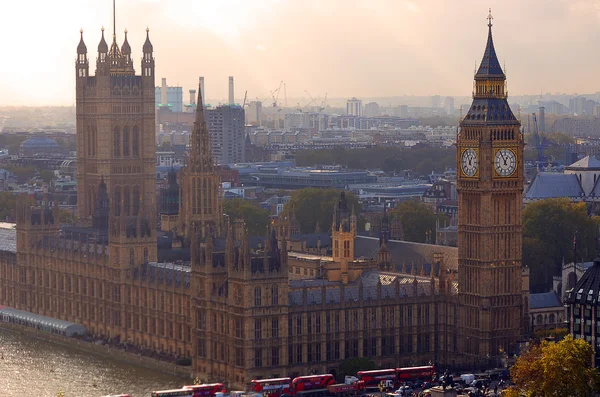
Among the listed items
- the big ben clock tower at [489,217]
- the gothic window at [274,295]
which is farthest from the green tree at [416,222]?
the gothic window at [274,295]

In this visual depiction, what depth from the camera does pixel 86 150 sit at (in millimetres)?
172125

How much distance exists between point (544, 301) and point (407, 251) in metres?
15.7

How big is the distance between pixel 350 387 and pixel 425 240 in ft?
211

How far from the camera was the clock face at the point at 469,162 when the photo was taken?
391ft

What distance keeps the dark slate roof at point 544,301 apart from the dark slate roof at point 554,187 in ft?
192

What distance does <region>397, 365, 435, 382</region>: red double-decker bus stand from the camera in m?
112

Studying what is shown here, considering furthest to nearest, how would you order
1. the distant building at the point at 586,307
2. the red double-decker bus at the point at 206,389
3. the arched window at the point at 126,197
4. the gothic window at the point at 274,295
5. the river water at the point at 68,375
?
1. the arched window at the point at 126,197
2. the river water at the point at 68,375
3. the gothic window at the point at 274,295
4. the red double-decker bus at the point at 206,389
5. the distant building at the point at 586,307

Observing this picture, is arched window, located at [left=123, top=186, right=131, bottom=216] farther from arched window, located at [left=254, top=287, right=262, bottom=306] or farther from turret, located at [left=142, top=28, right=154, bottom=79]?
arched window, located at [left=254, top=287, right=262, bottom=306]

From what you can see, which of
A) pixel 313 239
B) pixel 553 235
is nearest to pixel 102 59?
pixel 313 239

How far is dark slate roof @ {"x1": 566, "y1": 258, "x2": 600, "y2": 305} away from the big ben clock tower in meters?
10.2

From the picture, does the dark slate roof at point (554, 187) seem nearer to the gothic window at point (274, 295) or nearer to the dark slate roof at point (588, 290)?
the gothic window at point (274, 295)

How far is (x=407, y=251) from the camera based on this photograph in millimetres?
142000

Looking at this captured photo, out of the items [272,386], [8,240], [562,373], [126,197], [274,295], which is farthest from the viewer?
[126,197]

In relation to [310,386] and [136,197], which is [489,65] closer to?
[310,386]
